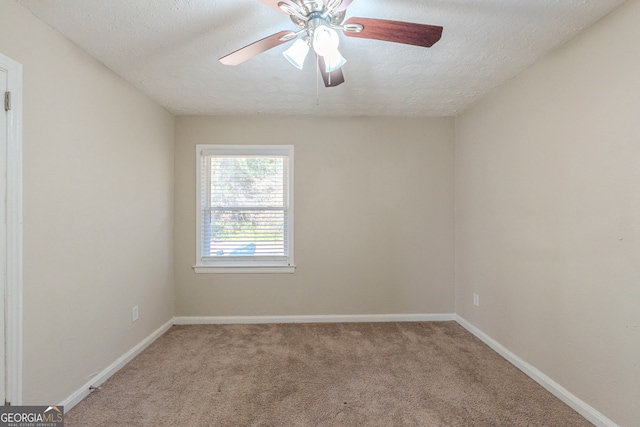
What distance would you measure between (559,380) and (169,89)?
3.88m

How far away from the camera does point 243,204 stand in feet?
11.5

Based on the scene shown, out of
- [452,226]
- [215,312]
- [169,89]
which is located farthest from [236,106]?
[452,226]

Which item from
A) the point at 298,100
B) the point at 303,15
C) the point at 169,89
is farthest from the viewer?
the point at 298,100

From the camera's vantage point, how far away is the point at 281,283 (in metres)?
3.51

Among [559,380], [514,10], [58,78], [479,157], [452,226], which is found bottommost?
[559,380]

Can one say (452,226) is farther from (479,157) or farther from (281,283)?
(281,283)

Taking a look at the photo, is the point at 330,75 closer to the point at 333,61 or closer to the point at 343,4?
the point at 333,61

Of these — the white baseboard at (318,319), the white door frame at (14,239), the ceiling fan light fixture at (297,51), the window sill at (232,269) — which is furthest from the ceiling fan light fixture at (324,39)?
the white baseboard at (318,319)

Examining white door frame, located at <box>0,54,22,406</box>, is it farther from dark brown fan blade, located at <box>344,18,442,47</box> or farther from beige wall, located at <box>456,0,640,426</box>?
beige wall, located at <box>456,0,640,426</box>

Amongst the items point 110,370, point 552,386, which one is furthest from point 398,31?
point 110,370

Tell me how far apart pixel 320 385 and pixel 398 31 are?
232 centimetres

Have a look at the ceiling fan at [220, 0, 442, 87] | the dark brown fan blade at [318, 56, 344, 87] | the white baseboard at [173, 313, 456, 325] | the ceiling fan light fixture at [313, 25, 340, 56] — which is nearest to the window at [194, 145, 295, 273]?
the white baseboard at [173, 313, 456, 325]

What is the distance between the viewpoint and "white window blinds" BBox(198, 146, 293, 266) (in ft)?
11.5

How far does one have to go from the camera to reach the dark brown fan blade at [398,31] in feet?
4.36
